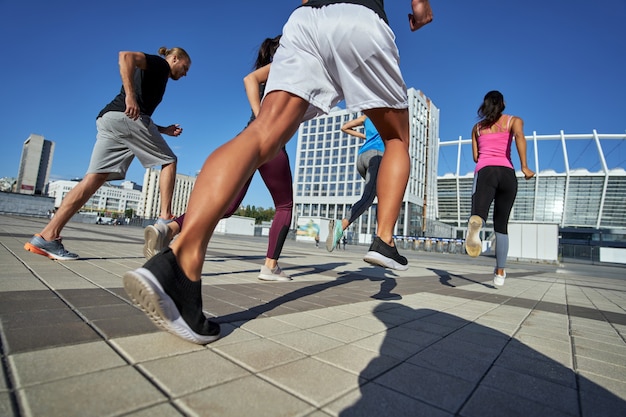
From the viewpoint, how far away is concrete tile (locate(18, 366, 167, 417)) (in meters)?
0.66

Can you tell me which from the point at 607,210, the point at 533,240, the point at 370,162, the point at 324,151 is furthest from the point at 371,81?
the point at 607,210

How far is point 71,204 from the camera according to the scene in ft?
9.79

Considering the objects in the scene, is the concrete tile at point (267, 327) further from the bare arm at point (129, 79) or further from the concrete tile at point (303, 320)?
the bare arm at point (129, 79)

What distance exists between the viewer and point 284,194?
3123 millimetres

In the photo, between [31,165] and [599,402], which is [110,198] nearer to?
[31,165]

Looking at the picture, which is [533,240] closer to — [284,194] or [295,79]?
[284,194]

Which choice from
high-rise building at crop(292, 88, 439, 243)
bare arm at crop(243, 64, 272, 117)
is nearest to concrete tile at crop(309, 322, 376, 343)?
bare arm at crop(243, 64, 272, 117)

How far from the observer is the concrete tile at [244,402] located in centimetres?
73

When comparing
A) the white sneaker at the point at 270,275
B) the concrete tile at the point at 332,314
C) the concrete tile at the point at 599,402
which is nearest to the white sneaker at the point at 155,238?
the white sneaker at the point at 270,275

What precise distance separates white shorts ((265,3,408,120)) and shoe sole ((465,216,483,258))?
7.93ft

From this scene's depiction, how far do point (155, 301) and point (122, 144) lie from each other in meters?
2.64

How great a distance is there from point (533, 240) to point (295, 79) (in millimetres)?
21637

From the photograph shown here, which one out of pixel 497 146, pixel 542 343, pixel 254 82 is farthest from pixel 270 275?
pixel 497 146

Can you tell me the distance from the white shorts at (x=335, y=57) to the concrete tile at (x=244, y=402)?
1162mm
